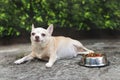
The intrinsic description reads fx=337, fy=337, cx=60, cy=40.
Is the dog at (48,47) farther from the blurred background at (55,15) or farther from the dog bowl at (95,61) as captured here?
the blurred background at (55,15)

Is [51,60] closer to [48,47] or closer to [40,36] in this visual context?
[48,47]

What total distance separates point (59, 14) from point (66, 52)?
5.06 ft

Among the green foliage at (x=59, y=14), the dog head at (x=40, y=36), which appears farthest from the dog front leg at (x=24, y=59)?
the green foliage at (x=59, y=14)

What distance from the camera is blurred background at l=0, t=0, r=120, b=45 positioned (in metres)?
5.91

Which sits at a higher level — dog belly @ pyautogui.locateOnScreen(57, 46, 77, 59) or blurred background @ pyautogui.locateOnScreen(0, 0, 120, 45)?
blurred background @ pyautogui.locateOnScreen(0, 0, 120, 45)

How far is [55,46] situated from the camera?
461 cm

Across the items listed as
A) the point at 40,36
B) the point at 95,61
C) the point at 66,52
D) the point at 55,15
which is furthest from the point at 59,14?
the point at 95,61

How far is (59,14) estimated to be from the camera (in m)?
6.08

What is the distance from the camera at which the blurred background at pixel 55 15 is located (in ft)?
19.4

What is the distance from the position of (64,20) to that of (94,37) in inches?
27.7

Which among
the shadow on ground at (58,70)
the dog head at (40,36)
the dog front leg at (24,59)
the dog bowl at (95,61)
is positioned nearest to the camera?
the shadow on ground at (58,70)

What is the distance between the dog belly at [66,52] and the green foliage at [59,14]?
4.34 ft

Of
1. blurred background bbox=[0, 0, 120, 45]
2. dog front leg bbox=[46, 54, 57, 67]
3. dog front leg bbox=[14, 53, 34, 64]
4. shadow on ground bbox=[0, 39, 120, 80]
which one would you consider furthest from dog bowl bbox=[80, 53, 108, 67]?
blurred background bbox=[0, 0, 120, 45]

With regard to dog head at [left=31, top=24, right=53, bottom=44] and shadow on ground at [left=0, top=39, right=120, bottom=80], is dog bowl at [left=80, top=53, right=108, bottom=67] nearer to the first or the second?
shadow on ground at [left=0, top=39, right=120, bottom=80]
